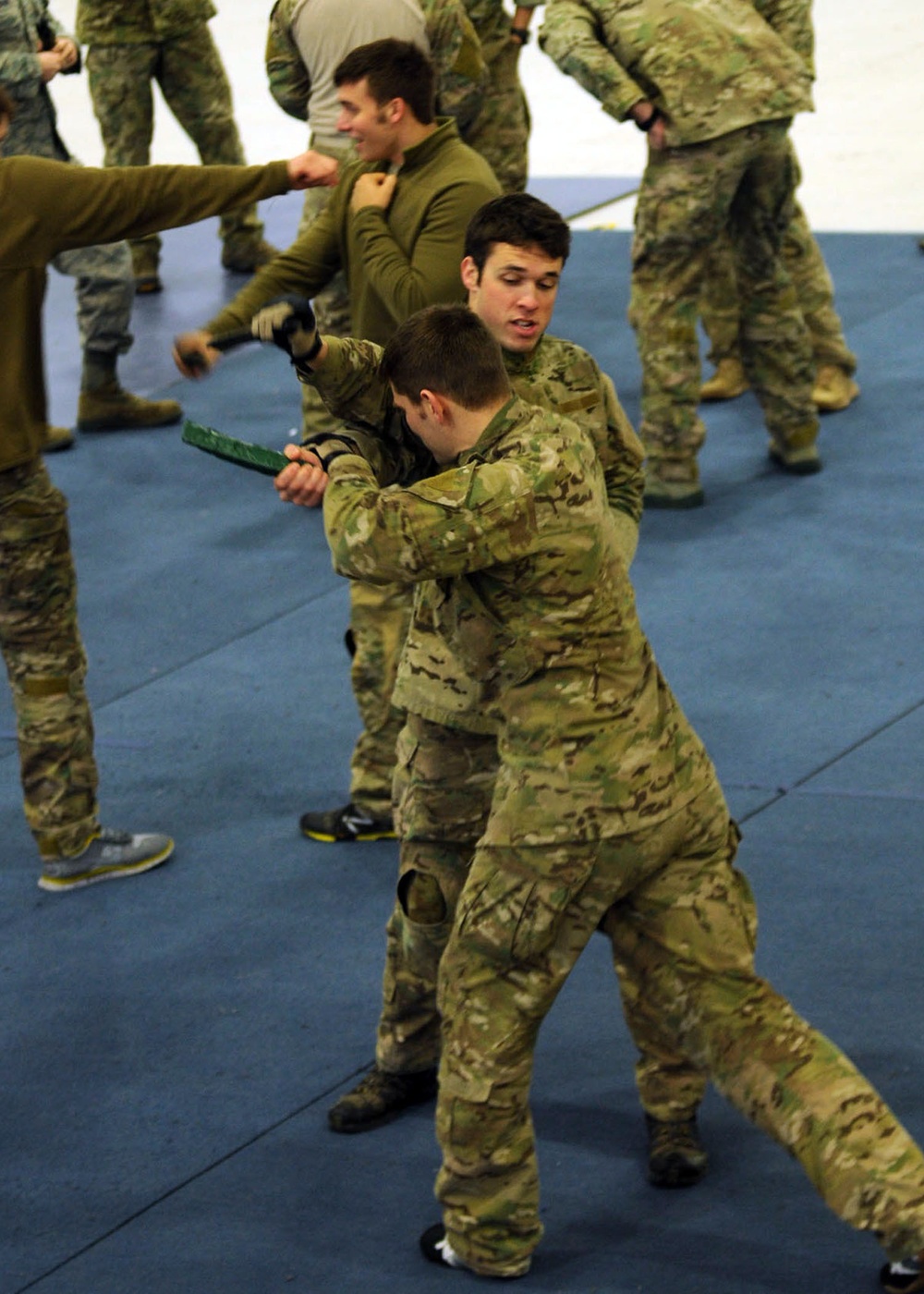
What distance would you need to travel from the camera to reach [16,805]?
5172 mm

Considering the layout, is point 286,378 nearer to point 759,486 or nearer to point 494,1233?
point 759,486

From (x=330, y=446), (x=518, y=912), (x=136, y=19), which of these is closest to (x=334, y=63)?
(x=330, y=446)

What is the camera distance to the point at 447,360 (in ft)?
9.80

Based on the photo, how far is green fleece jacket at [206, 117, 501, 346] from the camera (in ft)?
13.8

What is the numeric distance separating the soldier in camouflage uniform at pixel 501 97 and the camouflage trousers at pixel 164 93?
4.61 feet

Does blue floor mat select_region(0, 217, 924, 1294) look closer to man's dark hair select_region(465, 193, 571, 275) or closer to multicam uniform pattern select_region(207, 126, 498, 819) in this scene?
multicam uniform pattern select_region(207, 126, 498, 819)

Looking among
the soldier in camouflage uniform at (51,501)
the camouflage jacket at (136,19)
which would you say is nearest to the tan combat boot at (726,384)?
the camouflage jacket at (136,19)

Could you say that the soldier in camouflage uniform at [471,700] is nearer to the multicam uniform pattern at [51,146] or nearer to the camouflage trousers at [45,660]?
the camouflage trousers at [45,660]

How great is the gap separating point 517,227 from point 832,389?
410cm

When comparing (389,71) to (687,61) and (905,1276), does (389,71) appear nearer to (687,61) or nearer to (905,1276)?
(687,61)

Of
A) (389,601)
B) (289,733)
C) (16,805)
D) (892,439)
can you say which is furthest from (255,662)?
(892,439)

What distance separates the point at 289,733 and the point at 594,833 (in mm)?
2536

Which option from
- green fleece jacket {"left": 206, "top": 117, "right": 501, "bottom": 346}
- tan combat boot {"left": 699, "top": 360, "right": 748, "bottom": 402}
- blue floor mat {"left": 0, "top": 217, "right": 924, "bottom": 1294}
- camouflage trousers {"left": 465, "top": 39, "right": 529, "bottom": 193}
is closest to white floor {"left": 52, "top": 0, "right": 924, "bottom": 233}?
camouflage trousers {"left": 465, "top": 39, "right": 529, "bottom": 193}

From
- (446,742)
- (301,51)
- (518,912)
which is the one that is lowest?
(518,912)
